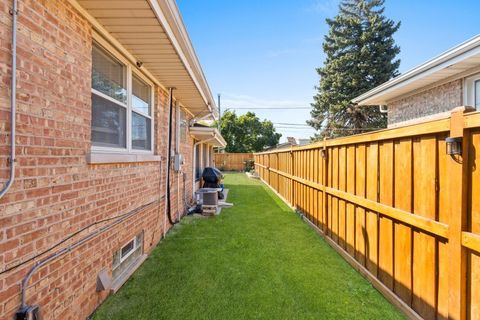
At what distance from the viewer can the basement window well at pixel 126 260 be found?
3604 mm

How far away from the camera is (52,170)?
2277mm

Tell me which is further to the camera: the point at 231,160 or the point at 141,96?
the point at 231,160

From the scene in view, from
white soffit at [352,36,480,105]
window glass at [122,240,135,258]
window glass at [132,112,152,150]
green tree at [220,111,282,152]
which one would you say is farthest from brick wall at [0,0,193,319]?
green tree at [220,111,282,152]

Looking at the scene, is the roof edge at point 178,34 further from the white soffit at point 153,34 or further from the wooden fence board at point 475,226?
the wooden fence board at point 475,226

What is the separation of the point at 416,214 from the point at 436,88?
18.3 feet

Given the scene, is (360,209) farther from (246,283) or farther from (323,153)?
(246,283)

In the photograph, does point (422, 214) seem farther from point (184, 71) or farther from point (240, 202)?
point (240, 202)

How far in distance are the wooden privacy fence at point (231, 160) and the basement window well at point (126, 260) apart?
24114 mm

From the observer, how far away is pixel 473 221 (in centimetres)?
211

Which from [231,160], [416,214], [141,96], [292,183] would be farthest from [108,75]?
[231,160]

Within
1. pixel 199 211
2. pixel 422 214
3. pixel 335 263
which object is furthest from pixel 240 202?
pixel 422 214

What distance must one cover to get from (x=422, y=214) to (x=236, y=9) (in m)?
11.4

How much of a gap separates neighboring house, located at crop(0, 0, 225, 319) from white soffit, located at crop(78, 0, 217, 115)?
0.02m

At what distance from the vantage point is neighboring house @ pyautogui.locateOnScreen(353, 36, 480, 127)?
5.33 meters
